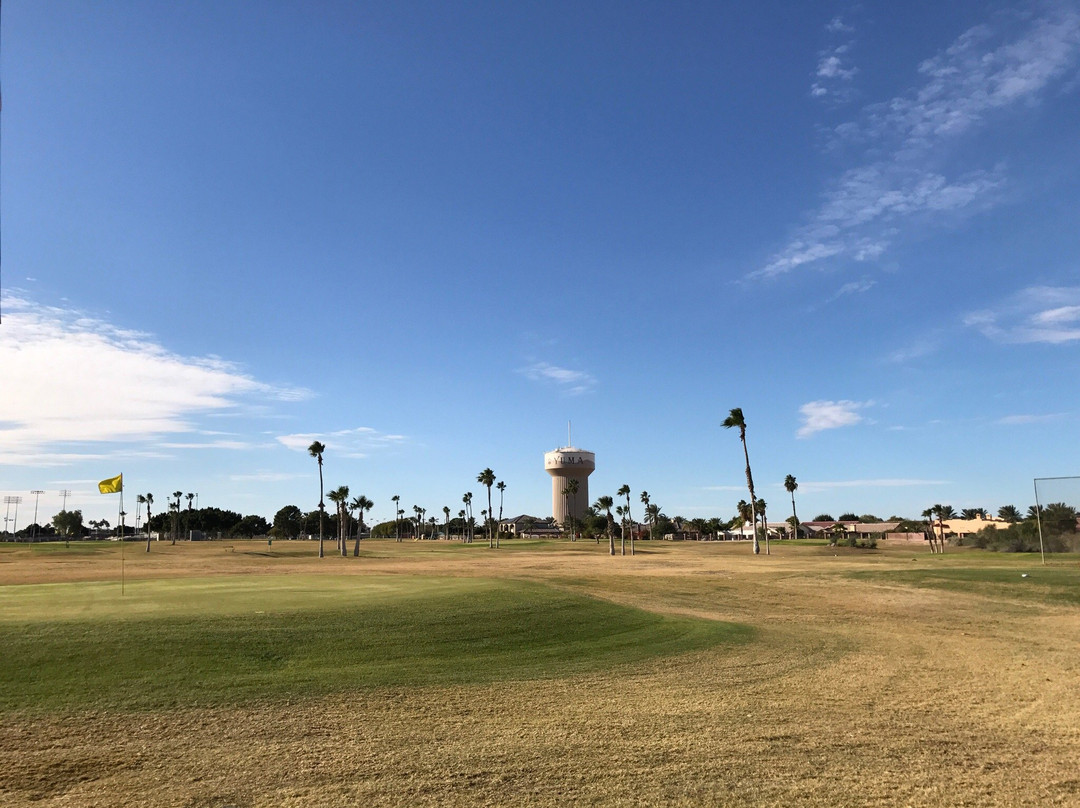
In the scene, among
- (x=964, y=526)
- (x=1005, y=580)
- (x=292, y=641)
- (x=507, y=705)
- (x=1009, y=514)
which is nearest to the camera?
(x=507, y=705)

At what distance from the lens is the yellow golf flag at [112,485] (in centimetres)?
2797

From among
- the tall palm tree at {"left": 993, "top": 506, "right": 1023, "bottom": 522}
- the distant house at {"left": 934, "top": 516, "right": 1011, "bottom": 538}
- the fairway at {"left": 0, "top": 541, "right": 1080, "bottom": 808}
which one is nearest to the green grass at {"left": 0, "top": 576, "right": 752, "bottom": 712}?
the fairway at {"left": 0, "top": 541, "right": 1080, "bottom": 808}

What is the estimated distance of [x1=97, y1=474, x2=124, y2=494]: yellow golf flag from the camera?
27969mm

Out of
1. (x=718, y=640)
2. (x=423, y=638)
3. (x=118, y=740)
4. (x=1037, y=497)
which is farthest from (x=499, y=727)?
(x=1037, y=497)

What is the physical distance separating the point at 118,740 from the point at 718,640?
14.4 meters

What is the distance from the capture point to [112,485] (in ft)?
92.3

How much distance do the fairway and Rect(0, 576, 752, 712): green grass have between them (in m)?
0.08

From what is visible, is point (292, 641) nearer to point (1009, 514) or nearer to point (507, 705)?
point (507, 705)

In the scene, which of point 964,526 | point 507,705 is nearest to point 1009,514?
point 964,526

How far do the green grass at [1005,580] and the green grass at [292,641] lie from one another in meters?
17.1

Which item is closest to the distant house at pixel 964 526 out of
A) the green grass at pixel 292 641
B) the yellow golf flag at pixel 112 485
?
the green grass at pixel 292 641

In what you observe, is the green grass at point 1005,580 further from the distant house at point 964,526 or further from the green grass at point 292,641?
the distant house at point 964,526

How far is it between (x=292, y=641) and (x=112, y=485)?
16532 millimetres

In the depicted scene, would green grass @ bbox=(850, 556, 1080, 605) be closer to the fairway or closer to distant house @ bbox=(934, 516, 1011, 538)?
the fairway
